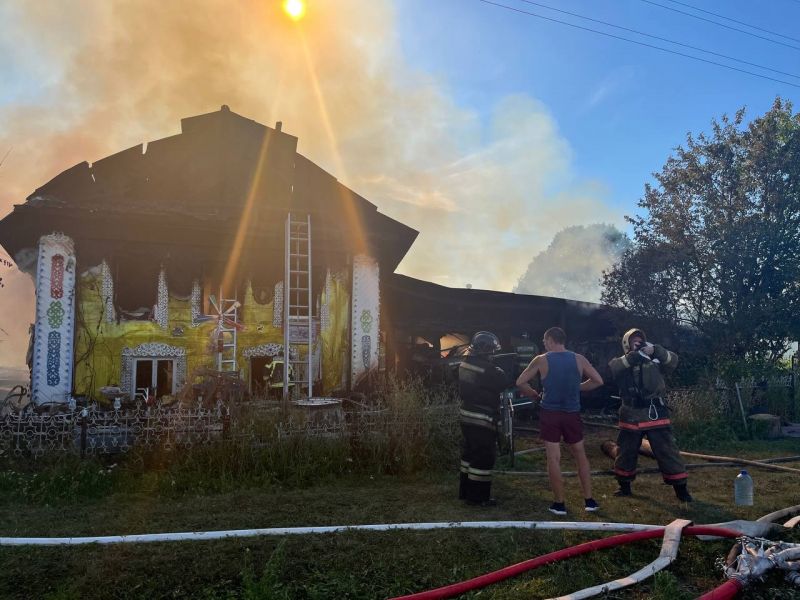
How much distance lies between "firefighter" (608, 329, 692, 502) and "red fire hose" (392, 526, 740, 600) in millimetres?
1827

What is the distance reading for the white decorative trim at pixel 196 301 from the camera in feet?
38.3

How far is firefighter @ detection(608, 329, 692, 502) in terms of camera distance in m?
6.17


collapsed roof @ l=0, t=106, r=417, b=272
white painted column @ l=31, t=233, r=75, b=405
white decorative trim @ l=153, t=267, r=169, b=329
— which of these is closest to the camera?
white painted column @ l=31, t=233, r=75, b=405

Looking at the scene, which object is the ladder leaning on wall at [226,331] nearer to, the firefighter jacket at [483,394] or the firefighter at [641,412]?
the firefighter jacket at [483,394]

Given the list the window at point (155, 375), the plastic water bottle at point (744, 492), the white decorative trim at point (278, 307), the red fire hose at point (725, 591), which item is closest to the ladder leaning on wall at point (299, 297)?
the white decorative trim at point (278, 307)

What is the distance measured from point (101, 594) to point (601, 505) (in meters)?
4.79

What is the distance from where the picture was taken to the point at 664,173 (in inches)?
684

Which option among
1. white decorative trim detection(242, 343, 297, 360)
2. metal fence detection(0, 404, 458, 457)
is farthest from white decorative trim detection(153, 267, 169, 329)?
metal fence detection(0, 404, 458, 457)

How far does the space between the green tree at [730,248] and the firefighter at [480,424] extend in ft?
38.4

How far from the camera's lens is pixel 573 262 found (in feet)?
276

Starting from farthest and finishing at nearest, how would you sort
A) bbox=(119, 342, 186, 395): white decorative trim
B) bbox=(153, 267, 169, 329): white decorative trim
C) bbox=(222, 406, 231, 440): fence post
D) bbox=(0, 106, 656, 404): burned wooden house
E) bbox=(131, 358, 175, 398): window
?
bbox=(153, 267, 169, 329): white decorative trim → bbox=(131, 358, 175, 398): window → bbox=(119, 342, 186, 395): white decorative trim → bbox=(0, 106, 656, 404): burned wooden house → bbox=(222, 406, 231, 440): fence post

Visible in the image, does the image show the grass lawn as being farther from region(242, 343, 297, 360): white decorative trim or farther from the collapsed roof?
the collapsed roof

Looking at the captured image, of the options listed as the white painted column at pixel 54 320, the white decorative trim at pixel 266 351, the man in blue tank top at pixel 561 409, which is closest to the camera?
the man in blue tank top at pixel 561 409

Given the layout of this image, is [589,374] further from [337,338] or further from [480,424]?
[337,338]
